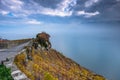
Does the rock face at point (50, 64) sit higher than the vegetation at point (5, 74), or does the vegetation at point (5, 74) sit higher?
the vegetation at point (5, 74)

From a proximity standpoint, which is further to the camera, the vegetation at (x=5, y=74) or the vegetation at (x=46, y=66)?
the vegetation at (x=46, y=66)

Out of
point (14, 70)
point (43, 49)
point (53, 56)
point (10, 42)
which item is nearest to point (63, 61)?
point (53, 56)

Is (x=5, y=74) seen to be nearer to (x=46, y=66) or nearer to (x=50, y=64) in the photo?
(x=46, y=66)

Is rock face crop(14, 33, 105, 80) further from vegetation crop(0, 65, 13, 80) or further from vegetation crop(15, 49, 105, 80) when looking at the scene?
vegetation crop(0, 65, 13, 80)

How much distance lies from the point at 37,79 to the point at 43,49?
41.9 ft

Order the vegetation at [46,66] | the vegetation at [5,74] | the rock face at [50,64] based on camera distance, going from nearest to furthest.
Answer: the vegetation at [5,74], the vegetation at [46,66], the rock face at [50,64]

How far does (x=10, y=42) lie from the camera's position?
28953 mm

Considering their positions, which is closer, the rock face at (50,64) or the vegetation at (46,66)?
the vegetation at (46,66)

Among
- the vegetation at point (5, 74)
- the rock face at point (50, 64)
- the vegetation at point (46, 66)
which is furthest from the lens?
the rock face at point (50, 64)

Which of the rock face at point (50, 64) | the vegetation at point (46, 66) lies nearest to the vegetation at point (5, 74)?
the vegetation at point (46, 66)

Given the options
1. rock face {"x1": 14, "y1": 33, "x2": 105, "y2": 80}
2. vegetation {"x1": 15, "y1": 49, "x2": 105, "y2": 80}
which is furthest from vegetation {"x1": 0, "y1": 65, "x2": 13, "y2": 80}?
rock face {"x1": 14, "y1": 33, "x2": 105, "y2": 80}

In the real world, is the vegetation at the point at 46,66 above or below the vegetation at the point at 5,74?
below

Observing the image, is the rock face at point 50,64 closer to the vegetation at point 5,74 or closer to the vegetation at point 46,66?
the vegetation at point 46,66

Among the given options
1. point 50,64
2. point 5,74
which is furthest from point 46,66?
point 5,74
